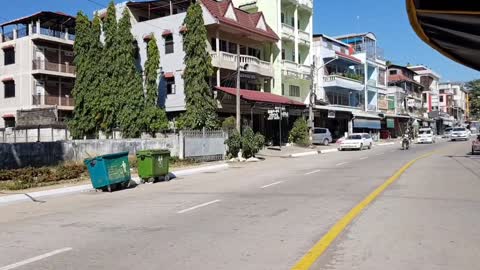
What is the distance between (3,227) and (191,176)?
13.3m

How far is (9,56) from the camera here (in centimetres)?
5241

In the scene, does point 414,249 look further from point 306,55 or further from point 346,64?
point 346,64

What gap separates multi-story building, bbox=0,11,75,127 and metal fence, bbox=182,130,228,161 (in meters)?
23.2

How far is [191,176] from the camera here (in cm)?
2344

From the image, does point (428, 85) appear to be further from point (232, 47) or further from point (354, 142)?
point (232, 47)

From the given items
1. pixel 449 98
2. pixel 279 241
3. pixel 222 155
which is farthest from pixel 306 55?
pixel 449 98

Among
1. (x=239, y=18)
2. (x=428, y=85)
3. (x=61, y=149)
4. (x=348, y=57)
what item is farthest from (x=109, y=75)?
(x=428, y=85)

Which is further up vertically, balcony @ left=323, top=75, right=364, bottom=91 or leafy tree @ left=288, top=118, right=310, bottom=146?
balcony @ left=323, top=75, right=364, bottom=91

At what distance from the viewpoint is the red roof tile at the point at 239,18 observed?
3914cm

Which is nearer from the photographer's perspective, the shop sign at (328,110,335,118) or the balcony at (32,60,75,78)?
the balcony at (32,60,75,78)

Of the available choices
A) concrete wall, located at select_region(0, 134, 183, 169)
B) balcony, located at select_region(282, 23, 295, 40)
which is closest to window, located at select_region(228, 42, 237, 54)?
balcony, located at select_region(282, 23, 295, 40)

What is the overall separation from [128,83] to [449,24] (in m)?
38.6

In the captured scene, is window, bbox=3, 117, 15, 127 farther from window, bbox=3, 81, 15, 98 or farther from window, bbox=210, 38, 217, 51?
window, bbox=210, 38, 217, 51

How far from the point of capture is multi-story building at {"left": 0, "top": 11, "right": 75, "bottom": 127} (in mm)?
49688
